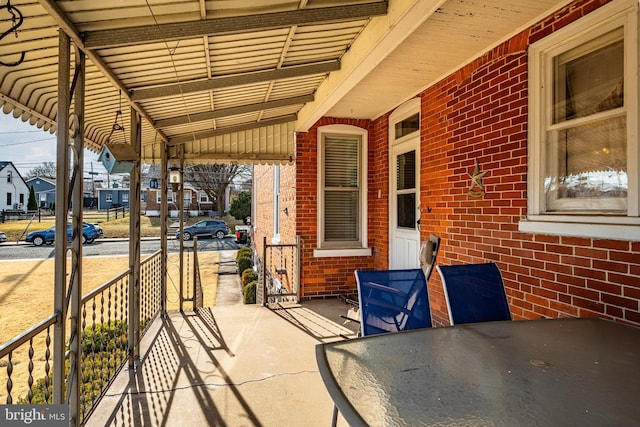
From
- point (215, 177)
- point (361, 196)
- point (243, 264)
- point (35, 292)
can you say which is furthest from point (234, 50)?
point (215, 177)

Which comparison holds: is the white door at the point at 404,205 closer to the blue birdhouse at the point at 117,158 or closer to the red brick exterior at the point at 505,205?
the red brick exterior at the point at 505,205

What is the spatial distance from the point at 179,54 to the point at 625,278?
3.27 m

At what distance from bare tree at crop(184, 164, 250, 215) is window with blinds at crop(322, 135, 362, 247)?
78.0ft

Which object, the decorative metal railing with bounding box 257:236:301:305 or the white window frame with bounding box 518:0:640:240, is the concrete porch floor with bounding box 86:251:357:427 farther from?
the white window frame with bounding box 518:0:640:240

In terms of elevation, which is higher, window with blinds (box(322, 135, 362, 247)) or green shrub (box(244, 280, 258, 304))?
window with blinds (box(322, 135, 362, 247))

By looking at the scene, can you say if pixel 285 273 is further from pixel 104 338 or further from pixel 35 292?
pixel 35 292

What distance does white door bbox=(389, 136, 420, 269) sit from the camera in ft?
14.7

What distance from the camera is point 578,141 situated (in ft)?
8.02

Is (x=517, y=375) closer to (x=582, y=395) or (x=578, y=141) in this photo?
(x=582, y=395)

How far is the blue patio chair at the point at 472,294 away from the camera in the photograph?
2.23 meters

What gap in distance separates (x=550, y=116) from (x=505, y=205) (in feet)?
2.45

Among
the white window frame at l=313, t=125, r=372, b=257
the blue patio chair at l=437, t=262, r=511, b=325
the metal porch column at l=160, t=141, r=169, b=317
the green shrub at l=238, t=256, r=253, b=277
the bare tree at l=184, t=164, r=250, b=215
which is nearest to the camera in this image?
the blue patio chair at l=437, t=262, r=511, b=325

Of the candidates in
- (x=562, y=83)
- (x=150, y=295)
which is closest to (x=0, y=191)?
(x=150, y=295)

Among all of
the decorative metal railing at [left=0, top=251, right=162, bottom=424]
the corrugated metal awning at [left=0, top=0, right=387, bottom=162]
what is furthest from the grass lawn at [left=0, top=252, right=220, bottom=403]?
the corrugated metal awning at [left=0, top=0, right=387, bottom=162]
